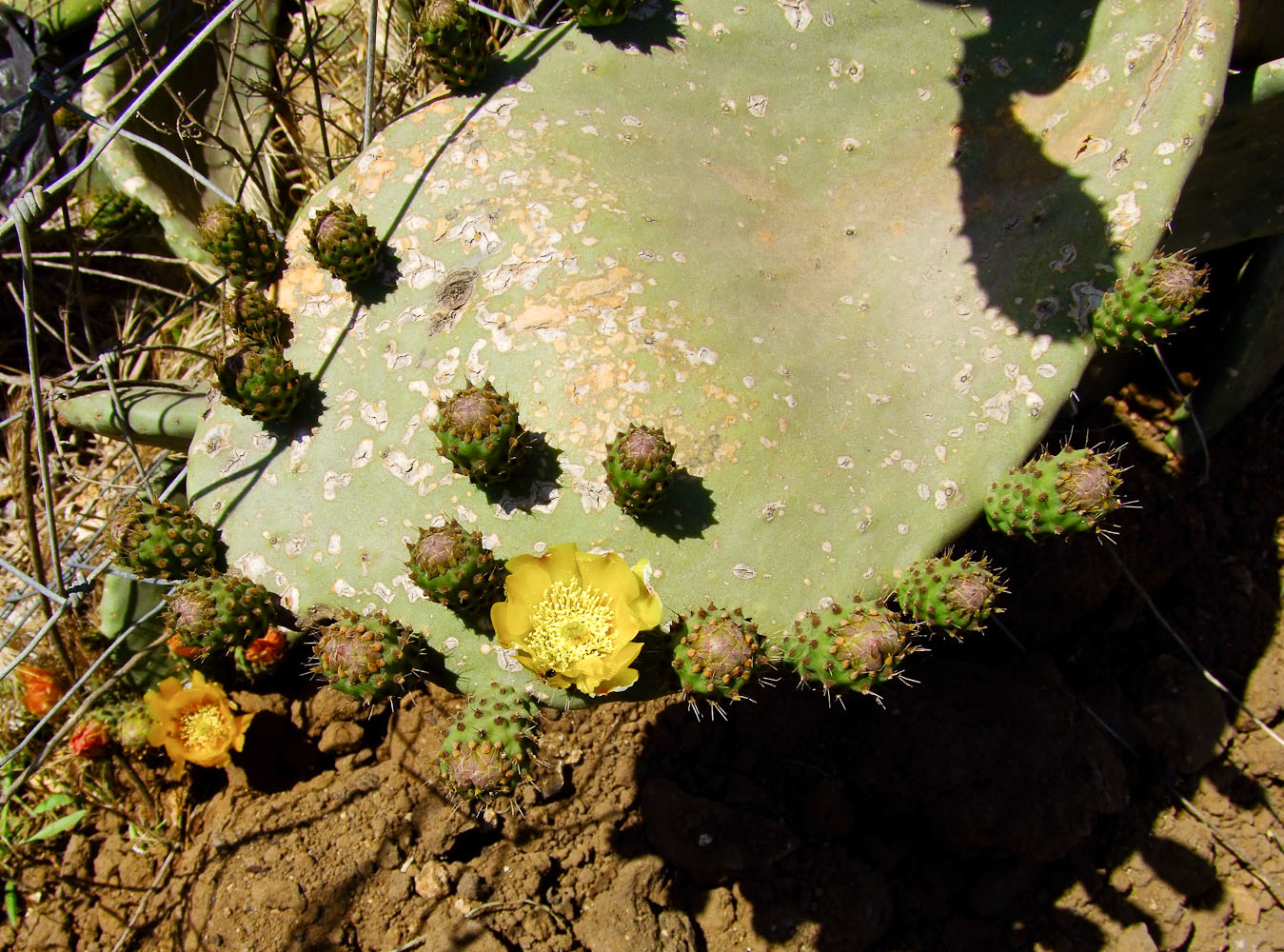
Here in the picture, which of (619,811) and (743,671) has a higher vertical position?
(743,671)

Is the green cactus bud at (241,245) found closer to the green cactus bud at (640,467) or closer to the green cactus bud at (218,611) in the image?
the green cactus bud at (218,611)

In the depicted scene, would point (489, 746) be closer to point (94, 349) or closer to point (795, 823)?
point (795, 823)

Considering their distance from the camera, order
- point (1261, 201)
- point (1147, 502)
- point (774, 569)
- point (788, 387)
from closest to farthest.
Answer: point (774, 569) < point (788, 387) < point (1261, 201) < point (1147, 502)

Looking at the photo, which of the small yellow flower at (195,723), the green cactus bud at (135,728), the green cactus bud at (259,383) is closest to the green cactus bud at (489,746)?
the green cactus bud at (259,383)

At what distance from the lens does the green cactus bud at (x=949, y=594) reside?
5.49 feet

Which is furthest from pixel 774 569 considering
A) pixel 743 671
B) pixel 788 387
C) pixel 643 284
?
pixel 643 284

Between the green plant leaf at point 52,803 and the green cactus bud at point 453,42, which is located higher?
the green cactus bud at point 453,42

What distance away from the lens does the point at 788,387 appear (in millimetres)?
1859

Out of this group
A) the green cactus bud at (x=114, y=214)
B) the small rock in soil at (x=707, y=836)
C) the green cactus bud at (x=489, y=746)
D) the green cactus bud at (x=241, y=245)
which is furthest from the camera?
the green cactus bud at (x=114, y=214)

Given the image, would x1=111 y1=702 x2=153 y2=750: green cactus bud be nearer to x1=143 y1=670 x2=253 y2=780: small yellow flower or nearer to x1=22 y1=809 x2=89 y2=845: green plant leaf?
x1=143 y1=670 x2=253 y2=780: small yellow flower

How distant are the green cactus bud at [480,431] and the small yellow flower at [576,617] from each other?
0.20 m

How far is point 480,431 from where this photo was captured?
1581mm

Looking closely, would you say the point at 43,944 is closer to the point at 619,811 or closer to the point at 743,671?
the point at 619,811

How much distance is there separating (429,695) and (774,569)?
146cm
